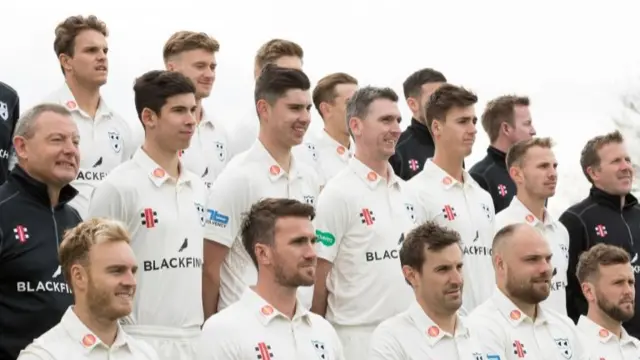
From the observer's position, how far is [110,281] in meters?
7.13

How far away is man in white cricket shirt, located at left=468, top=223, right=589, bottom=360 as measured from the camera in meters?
9.29

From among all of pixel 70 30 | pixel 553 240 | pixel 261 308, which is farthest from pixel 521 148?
pixel 261 308

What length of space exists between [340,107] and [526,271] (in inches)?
113

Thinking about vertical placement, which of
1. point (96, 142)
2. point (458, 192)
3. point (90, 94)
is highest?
point (90, 94)

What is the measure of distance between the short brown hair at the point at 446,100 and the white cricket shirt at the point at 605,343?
1.67 m

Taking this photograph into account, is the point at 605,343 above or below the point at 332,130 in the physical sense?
below

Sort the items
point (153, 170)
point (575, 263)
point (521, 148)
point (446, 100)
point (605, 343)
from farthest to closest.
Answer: point (575, 263) < point (521, 148) < point (446, 100) < point (605, 343) < point (153, 170)

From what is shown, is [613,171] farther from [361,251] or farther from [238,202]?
[238,202]

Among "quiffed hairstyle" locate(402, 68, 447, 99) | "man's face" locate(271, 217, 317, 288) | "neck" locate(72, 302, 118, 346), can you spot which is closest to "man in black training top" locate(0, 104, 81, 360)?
"neck" locate(72, 302, 118, 346)

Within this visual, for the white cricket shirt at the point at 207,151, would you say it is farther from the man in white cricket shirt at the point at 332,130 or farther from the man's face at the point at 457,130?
the man's face at the point at 457,130

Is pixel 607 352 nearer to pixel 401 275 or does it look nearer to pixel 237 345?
pixel 401 275

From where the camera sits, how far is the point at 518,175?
1091cm

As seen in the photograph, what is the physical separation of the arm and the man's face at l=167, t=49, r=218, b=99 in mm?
2878

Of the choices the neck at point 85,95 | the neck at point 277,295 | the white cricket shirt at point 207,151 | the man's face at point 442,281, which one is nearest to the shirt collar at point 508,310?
the man's face at point 442,281
